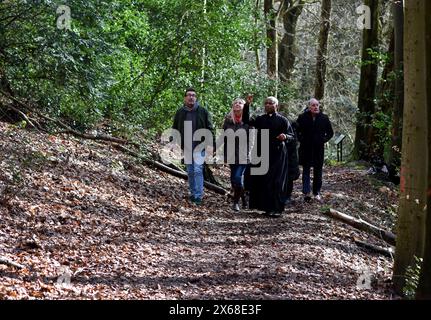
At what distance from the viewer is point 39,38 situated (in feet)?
37.1

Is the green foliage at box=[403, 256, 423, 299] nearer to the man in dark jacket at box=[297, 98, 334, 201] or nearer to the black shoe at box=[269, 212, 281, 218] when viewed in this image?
the black shoe at box=[269, 212, 281, 218]

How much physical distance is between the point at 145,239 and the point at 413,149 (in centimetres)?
398

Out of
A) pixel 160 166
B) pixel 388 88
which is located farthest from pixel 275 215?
pixel 388 88

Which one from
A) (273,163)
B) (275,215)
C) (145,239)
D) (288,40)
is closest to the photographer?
(145,239)

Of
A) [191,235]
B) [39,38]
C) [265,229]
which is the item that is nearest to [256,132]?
[265,229]

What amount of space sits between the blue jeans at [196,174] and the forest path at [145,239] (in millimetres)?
311

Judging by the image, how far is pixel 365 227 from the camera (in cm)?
1226

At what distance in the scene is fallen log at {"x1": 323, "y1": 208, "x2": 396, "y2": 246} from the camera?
11.9 metres

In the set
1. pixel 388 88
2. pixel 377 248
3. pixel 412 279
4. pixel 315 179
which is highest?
pixel 388 88

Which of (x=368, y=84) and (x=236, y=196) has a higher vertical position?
(x=368, y=84)

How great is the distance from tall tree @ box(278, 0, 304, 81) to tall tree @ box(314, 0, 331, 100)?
1.29 meters

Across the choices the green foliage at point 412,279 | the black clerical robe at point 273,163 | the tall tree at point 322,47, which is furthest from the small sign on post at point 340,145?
the green foliage at point 412,279

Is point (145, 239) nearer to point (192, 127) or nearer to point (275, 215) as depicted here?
point (275, 215)

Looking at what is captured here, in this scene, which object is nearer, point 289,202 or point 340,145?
point 289,202
